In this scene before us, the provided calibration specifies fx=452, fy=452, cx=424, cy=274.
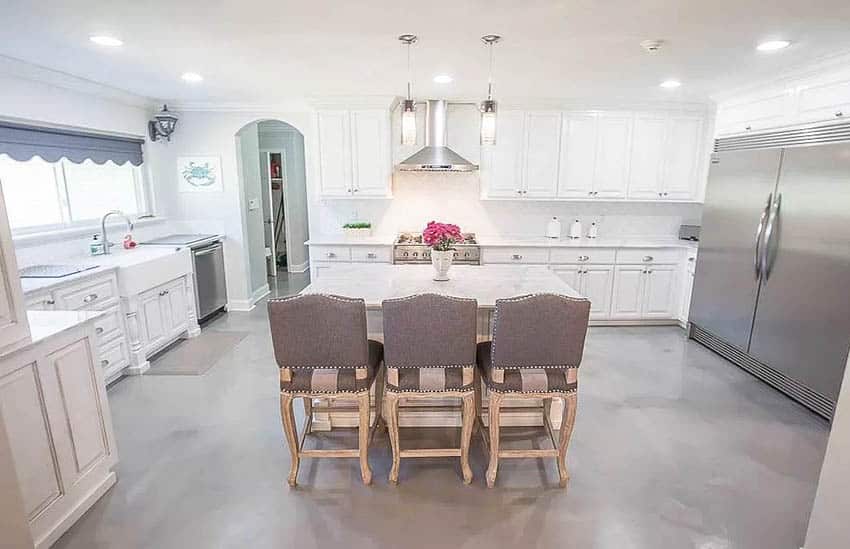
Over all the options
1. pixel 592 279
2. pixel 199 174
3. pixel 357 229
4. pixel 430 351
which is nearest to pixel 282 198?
pixel 199 174

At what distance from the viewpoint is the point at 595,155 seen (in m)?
4.95

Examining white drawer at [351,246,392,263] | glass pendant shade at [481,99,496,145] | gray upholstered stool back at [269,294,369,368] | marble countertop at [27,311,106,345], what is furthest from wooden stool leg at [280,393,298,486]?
white drawer at [351,246,392,263]

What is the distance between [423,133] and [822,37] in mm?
3296

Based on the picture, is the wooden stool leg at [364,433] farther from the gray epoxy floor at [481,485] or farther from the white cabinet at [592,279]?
the white cabinet at [592,279]

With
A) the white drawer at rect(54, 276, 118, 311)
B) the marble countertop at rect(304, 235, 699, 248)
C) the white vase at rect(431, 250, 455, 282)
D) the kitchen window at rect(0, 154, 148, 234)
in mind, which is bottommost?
the white drawer at rect(54, 276, 118, 311)

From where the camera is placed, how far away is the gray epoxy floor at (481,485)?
2078 mm

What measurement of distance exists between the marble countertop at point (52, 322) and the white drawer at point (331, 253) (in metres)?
2.71

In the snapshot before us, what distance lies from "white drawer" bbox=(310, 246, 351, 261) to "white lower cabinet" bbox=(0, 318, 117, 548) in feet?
8.94

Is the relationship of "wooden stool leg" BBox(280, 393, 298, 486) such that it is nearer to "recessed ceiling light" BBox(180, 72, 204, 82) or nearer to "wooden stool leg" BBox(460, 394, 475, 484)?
"wooden stool leg" BBox(460, 394, 475, 484)

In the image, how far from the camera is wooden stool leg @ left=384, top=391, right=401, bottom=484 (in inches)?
92.7

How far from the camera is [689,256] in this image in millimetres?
4750

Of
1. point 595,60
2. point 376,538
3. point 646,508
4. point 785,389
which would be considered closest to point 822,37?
point 595,60

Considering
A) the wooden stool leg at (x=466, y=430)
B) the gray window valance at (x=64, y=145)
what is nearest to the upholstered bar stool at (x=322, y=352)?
the wooden stool leg at (x=466, y=430)

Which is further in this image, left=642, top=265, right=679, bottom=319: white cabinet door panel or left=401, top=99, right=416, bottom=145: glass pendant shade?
left=642, top=265, right=679, bottom=319: white cabinet door panel
